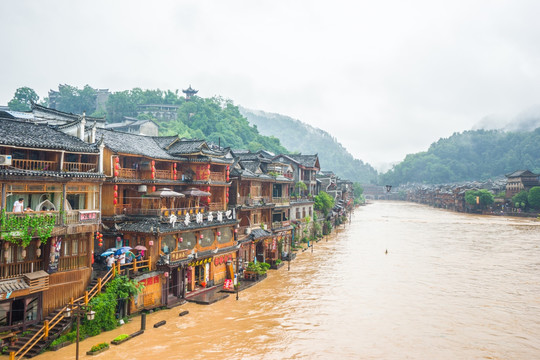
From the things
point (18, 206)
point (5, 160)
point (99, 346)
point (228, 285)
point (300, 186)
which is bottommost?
point (99, 346)

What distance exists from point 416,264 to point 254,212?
71.7 feet

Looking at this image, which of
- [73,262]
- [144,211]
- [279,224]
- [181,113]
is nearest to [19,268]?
[73,262]

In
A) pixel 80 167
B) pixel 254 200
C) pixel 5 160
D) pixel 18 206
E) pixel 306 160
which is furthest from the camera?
pixel 306 160

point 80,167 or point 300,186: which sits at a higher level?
point 80,167

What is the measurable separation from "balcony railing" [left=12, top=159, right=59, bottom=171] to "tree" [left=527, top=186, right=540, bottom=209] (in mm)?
123910

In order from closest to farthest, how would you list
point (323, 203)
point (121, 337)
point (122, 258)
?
point (121, 337), point (122, 258), point (323, 203)

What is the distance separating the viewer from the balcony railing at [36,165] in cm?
2394

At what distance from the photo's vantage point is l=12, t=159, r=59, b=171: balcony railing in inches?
942

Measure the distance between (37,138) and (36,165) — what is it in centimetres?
171

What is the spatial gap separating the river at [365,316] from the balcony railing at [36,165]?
431 inches

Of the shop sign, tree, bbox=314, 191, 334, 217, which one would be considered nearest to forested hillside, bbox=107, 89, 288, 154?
tree, bbox=314, 191, 334, 217

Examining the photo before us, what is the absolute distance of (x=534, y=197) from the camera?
11156cm

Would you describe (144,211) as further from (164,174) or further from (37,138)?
(37,138)

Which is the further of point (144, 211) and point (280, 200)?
point (280, 200)
